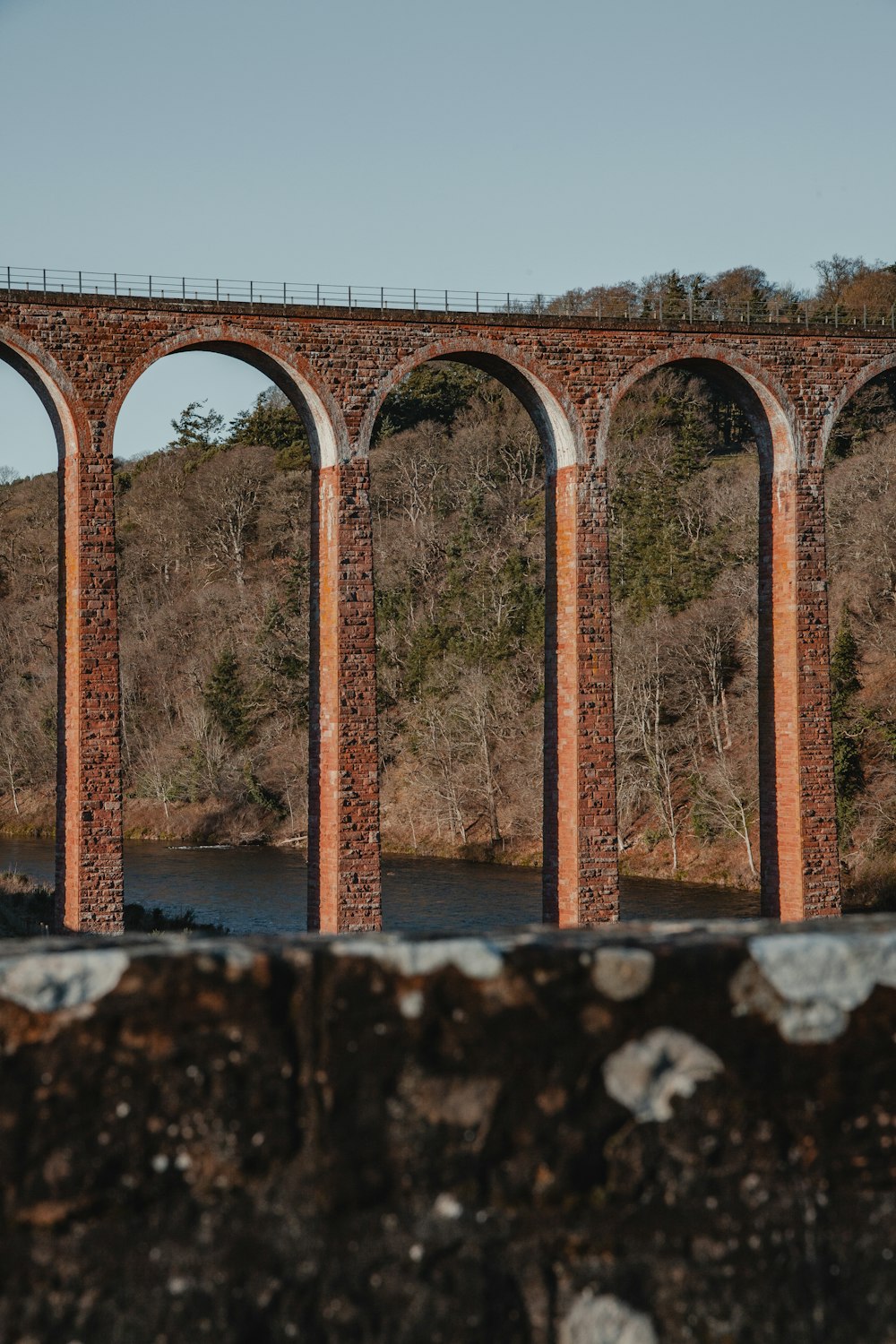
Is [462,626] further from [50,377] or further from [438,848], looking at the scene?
[50,377]

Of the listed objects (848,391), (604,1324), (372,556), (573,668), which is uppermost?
(848,391)

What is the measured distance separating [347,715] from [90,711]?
3.11m

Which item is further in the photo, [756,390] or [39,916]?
[39,916]

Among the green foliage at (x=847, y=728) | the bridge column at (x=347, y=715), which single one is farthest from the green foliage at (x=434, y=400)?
the bridge column at (x=347, y=715)

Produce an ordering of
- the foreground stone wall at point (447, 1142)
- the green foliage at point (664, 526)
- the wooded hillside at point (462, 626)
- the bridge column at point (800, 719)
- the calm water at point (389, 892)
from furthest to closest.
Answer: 1. the green foliage at point (664, 526)
2. the wooded hillside at point (462, 626)
3. the calm water at point (389, 892)
4. the bridge column at point (800, 719)
5. the foreground stone wall at point (447, 1142)

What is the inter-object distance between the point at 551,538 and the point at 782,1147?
17506 mm

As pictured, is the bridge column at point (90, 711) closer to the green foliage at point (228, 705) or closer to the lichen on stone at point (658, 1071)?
the lichen on stone at point (658, 1071)

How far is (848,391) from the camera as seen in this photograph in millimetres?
20516

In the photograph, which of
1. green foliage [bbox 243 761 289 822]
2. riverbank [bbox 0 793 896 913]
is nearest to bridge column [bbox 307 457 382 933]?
riverbank [bbox 0 793 896 913]

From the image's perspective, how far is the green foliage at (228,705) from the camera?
39250 millimetres

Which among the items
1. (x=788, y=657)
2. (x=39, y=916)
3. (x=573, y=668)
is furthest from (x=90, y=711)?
(x=788, y=657)

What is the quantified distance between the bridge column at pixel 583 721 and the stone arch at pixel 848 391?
3525mm

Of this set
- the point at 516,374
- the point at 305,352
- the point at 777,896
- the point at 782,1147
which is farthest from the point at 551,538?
the point at 782,1147

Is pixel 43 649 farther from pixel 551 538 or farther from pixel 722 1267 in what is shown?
pixel 722 1267
